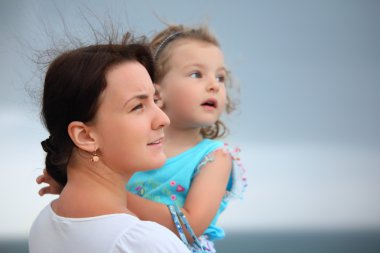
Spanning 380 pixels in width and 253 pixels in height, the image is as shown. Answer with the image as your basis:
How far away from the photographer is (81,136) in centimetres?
153

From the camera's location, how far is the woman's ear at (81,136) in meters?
1.52

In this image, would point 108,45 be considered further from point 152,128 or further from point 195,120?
point 195,120

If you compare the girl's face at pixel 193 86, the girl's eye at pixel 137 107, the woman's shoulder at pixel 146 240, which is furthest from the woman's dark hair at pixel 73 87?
the girl's face at pixel 193 86

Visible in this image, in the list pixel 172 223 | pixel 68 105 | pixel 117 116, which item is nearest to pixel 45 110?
pixel 68 105

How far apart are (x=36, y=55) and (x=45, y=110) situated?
227 millimetres

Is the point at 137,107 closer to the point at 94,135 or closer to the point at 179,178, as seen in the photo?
the point at 94,135

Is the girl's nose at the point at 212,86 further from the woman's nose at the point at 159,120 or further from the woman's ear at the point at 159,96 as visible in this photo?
the woman's nose at the point at 159,120

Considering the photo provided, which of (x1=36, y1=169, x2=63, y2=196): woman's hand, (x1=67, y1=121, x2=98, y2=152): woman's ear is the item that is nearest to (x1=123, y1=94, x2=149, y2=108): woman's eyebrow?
(x1=67, y1=121, x2=98, y2=152): woman's ear

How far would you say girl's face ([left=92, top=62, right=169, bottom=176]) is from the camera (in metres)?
1.52

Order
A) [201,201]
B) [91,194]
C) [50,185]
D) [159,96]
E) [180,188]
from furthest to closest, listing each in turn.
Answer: [159,96]
[180,188]
[201,201]
[50,185]
[91,194]

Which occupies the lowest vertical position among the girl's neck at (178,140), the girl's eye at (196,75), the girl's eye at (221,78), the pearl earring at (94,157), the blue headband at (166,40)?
the pearl earring at (94,157)

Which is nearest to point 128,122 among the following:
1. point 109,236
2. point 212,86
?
point 109,236

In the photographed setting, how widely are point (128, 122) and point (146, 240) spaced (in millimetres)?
334

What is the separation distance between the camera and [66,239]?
1.46 m
